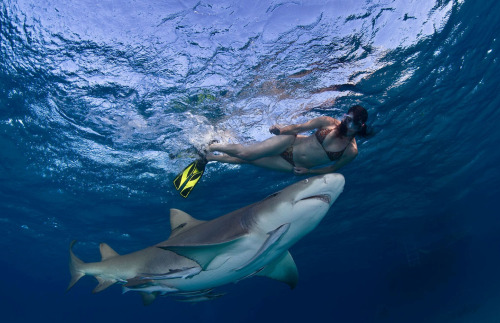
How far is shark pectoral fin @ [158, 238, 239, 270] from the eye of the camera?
320cm

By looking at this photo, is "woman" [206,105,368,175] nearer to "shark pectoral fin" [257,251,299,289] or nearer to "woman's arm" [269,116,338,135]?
"woman's arm" [269,116,338,135]

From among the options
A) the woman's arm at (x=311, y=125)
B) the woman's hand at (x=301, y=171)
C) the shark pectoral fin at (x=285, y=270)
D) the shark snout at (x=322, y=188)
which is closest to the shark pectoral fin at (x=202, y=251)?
the shark snout at (x=322, y=188)

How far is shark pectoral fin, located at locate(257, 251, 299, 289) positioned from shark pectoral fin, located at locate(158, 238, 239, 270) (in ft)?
6.05

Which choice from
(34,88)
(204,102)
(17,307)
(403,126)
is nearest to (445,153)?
(403,126)

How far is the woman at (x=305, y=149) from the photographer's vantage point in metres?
6.78

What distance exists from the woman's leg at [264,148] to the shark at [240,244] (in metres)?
3.21

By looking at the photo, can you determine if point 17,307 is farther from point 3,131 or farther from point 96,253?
point 3,131

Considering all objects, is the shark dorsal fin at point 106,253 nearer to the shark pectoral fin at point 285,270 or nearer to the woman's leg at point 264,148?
the shark pectoral fin at point 285,270

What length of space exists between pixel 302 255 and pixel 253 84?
37845 millimetres

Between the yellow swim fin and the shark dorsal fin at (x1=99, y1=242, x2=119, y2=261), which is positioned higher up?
the yellow swim fin

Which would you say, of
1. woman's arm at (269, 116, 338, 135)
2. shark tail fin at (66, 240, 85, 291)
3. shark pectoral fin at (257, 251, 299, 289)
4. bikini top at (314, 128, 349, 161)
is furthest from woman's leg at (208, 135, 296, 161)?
shark tail fin at (66, 240, 85, 291)

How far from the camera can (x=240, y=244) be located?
349 cm

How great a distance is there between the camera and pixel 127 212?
21.0 meters

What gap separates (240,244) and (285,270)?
230cm
